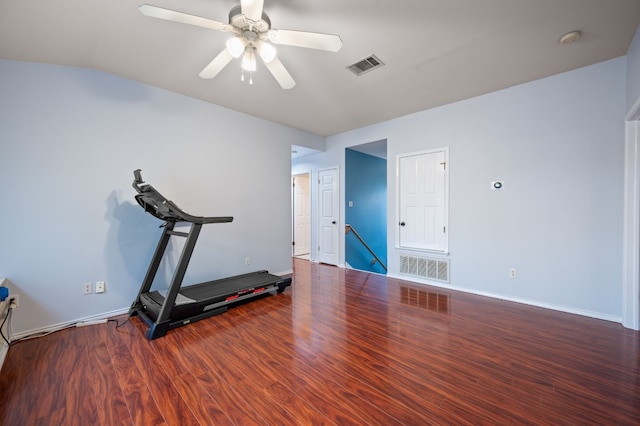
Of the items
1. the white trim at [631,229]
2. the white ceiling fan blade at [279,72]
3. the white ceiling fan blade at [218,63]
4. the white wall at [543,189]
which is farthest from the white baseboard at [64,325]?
the white trim at [631,229]

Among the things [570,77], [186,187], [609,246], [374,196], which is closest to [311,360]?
[186,187]

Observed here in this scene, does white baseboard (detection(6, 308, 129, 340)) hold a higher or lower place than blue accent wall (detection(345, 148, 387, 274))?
lower

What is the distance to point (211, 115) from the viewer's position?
3.77 metres

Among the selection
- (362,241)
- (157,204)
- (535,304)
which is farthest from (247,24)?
(362,241)

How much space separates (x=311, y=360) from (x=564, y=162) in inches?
141

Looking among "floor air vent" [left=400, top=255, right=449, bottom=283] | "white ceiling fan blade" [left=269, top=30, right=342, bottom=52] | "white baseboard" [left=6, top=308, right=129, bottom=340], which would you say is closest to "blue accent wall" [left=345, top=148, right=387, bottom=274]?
"floor air vent" [left=400, top=255, right=449, bottom=283]

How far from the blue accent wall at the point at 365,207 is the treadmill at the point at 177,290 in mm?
2667

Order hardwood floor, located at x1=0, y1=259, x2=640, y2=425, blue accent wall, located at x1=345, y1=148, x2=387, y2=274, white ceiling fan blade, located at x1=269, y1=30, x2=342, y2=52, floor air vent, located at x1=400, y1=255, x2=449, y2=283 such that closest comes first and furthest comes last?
1. hardwood floor, located at x1=0, y1=259, x2=640, y2=425
2. white ceiling fan blade, located at x1=269, y1=30, x2=342, y2=52
3. floor air vent, located at x1=400, y1=255, x2=449, y2=283
4. blue accent wall, located at x1=345, y1=148, x2=387, y2=274

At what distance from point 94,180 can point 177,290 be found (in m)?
1.54

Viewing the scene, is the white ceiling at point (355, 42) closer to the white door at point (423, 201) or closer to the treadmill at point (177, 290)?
the white door at point (423, 201)

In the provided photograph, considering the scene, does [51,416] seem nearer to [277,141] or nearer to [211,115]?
[211,115]

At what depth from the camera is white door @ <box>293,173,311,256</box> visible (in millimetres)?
6840

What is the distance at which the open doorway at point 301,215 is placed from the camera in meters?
6.83

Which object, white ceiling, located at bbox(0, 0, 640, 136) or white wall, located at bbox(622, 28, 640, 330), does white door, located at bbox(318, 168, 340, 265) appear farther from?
white wall, located at bbox(622, 28, 640, 330)
